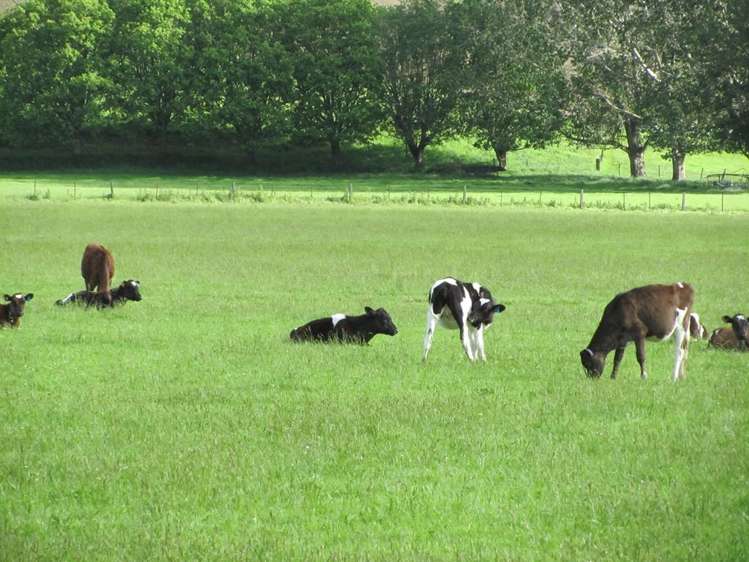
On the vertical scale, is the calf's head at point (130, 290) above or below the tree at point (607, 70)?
below

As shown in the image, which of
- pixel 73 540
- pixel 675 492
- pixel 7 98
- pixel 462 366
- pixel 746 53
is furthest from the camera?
pixel 7 98

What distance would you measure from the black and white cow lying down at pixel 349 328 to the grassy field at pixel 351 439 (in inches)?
11.4

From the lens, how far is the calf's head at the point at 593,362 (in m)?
15.2

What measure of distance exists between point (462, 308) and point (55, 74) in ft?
303

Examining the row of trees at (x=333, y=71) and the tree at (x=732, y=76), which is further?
the row of trees at (x=333, y=71)

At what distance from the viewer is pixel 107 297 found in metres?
23.6

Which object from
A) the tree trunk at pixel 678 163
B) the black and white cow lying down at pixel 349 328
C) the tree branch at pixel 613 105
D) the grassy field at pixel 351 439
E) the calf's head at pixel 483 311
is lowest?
the grassy field at pixel 351 439

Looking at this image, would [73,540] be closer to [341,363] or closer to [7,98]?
[341,363]

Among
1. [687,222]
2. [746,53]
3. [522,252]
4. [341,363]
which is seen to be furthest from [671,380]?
[746,53]

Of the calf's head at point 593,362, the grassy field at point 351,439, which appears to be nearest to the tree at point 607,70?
the grassy field at point 351,439

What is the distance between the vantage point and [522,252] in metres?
39.5

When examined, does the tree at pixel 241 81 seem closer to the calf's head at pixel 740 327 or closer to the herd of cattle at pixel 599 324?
the herd of cattle at pixel 599 324

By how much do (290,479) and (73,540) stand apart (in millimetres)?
2197

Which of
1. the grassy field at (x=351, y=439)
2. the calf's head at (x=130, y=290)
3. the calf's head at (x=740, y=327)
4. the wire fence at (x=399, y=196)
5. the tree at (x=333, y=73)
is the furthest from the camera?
the tree at (x=333, y=73)
